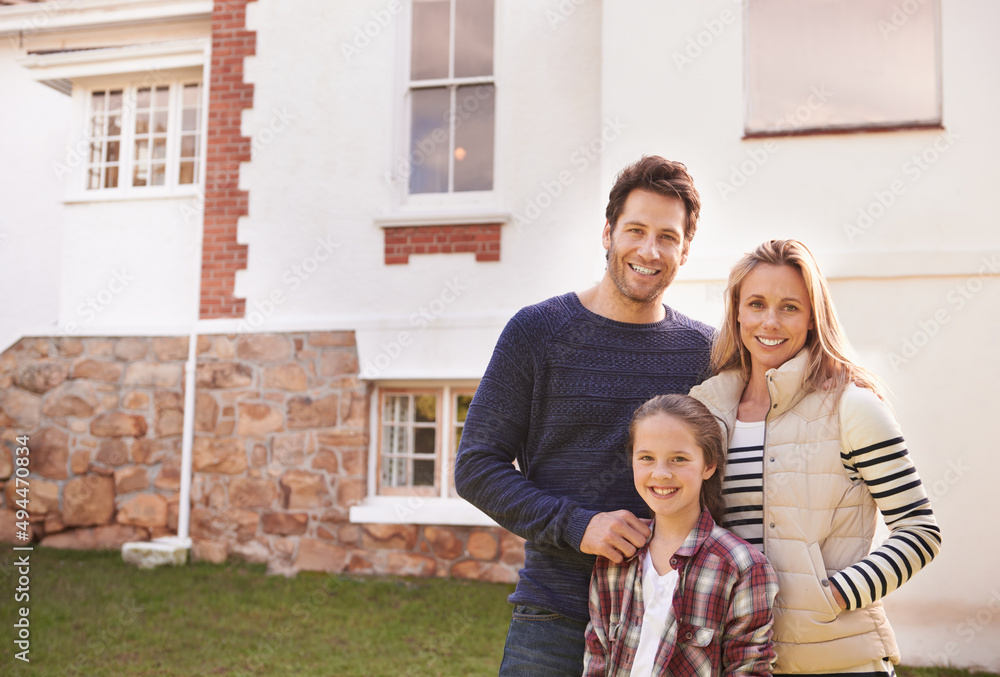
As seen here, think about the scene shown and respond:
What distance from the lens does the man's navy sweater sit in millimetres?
2055

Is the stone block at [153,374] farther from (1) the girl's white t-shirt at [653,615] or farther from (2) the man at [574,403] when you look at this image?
(1) the girl's white t-shirt at [653,615]

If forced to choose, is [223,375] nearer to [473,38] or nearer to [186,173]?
[186,173]

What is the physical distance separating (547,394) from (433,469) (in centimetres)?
463

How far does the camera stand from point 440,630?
210 inches

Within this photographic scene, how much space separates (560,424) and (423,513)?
4481 mm

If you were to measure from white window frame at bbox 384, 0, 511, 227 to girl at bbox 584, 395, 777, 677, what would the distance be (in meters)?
4.62

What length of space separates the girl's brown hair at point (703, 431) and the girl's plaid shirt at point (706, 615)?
10cm

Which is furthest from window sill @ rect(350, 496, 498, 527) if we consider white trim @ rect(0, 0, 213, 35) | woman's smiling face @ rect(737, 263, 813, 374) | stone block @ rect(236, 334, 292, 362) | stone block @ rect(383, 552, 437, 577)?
white trim @ rect(0, 0, 213, 35)

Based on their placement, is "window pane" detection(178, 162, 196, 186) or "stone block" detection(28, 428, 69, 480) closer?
"stone block" detection(28, 428, 69, 480)

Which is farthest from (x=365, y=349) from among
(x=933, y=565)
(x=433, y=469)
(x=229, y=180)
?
(x=933, y=565)

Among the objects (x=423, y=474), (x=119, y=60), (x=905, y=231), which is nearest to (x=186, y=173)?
(x=119, y=60)

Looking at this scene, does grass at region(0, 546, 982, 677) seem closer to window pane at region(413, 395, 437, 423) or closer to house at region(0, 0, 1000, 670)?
house at region(0, 0, 1000, 670)

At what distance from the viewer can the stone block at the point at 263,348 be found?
6723 mm

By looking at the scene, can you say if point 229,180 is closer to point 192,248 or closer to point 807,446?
point 192,248
